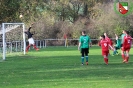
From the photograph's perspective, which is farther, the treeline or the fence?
the treeline

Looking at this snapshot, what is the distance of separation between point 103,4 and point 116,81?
→ 188 feet

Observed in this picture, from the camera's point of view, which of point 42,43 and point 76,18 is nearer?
point 42,43

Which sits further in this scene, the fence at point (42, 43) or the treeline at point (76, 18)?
the treeline at point (76, 18)

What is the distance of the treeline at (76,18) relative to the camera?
66.3 meters

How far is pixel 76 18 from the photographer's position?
2881 inches

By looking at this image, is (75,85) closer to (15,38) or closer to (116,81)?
(116,81)

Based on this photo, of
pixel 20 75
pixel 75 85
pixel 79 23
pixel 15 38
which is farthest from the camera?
pixel 79 23

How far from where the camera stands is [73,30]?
68.2m

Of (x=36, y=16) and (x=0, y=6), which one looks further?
(x=36, y=16)

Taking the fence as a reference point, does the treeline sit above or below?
above

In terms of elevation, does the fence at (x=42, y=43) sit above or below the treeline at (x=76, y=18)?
below

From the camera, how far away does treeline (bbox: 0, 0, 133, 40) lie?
66.3 m

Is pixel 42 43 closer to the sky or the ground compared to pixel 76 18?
closer to the ground

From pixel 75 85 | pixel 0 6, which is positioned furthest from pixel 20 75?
pixel 0 6
